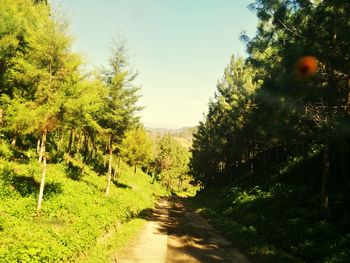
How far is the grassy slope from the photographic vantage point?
42.2 ft

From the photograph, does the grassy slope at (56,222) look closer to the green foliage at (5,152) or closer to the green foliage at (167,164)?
the green foliage at (5,152)

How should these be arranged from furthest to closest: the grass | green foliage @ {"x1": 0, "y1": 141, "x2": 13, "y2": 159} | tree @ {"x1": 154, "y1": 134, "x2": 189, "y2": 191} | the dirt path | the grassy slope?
1. tree @ {"x1": 154, "y1": 134, "x2": 189, "y2": 191}
2. green foliage @ {"x1": 0, "y1": 141, "x2": 13, "y2": 159}
3. the dirt path
4. the grass
5. the grassy slope

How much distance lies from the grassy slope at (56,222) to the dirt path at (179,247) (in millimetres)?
954

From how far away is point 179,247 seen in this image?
1872cm

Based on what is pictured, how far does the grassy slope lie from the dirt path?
0.95 metres

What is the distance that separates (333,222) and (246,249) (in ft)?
15.1

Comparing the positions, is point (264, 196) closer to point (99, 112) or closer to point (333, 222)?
point (333, 222)

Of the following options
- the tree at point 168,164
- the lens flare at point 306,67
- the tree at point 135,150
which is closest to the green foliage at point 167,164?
the tree at point 168,164

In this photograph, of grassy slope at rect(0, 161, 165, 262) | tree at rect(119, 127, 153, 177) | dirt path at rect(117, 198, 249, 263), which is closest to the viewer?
grassy slope at rect(0, 161, 165, 262)

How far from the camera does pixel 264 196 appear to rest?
28.6 meters

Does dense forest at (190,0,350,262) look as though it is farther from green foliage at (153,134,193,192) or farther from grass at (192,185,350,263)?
green foliage at (153,134,193,192)

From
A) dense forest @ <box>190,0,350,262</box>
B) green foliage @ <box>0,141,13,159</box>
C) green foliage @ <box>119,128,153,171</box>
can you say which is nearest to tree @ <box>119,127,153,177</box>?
green foliage @ <box>119,128,153,171</box>

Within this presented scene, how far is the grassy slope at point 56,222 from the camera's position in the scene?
42.2ft

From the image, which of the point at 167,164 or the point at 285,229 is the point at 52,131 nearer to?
the point at 285,229
